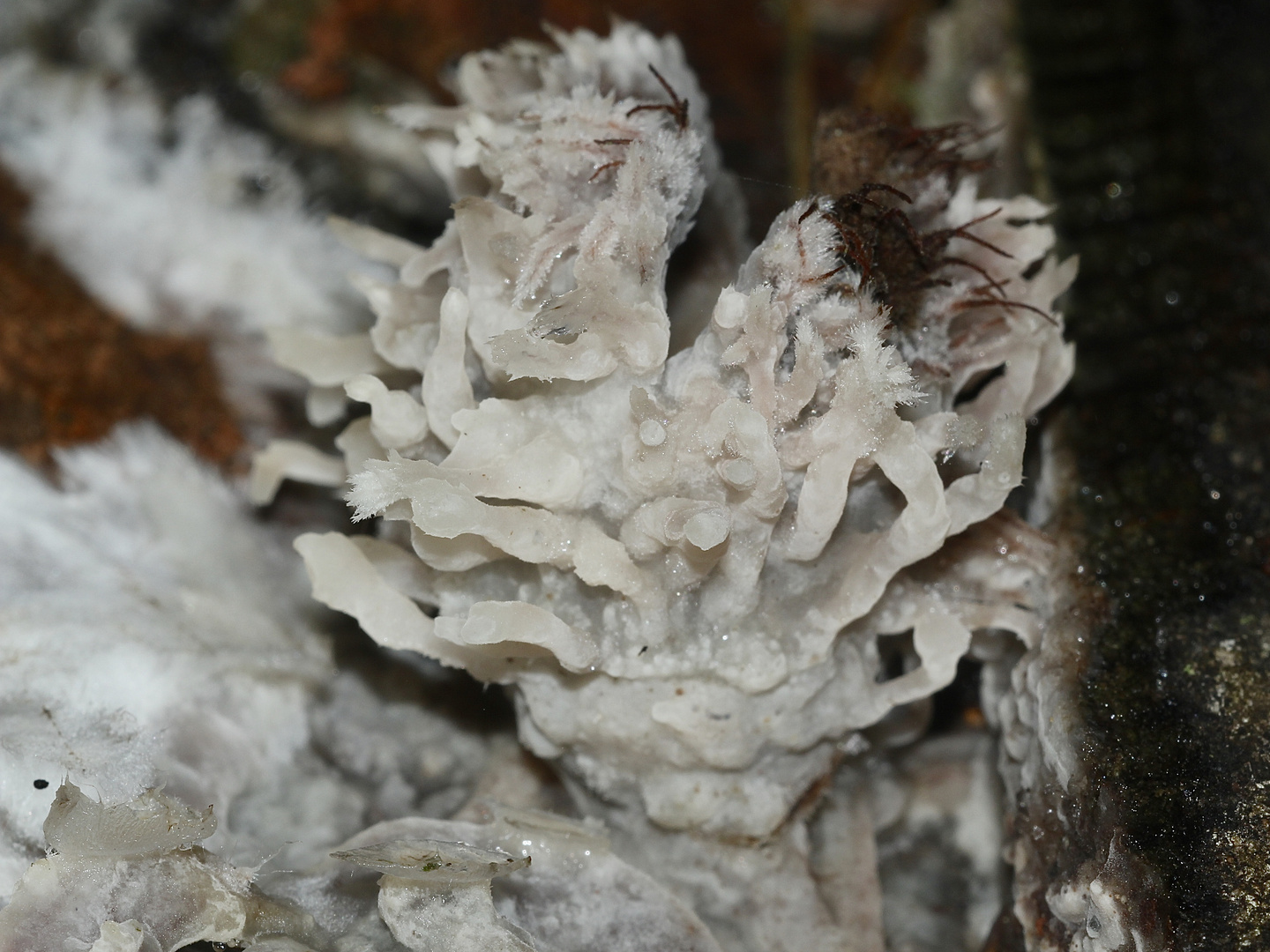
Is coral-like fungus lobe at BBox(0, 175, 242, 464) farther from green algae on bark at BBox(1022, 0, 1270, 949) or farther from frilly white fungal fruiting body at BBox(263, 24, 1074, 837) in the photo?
green algae on bark at BBox(1022, 0, 1270, 949)

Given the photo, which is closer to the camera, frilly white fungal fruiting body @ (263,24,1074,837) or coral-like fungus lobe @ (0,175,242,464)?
frilly white fungal fruiting body @ (263,24,1074,837)

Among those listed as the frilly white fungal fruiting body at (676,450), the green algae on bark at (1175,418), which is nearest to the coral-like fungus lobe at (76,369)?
the frilly white fungal fruiting body at (676,450)

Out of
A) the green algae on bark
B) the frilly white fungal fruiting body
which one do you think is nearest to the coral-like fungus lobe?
the frilly white fungal fruiting body

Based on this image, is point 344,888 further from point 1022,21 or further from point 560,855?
point 1022,21

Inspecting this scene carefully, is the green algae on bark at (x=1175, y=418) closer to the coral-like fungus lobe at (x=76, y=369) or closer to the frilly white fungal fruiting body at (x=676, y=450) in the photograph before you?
the frilly white fungal fruiting body at (x=676, y=450)
